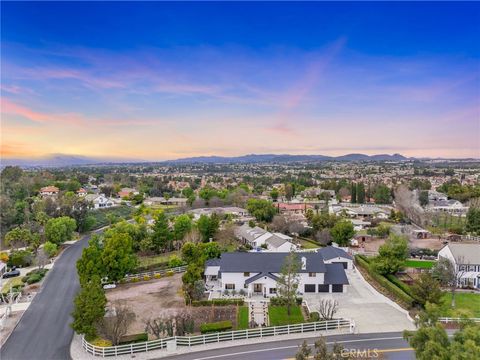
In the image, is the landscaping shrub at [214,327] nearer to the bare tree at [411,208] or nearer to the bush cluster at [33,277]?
the bush cluster at [33,277]

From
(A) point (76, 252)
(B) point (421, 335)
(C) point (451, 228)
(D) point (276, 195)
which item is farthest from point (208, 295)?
(D) point (276, 195)

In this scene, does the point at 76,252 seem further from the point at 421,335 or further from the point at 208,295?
the point at 421,335

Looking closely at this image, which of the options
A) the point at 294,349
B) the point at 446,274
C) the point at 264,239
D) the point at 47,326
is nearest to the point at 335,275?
the point at 446,274

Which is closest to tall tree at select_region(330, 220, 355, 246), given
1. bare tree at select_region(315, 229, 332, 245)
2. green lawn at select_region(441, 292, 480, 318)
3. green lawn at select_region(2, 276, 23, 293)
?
bare tree at select_region(315, 229, 332, 245)

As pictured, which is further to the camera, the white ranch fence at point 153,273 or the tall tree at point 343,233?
the tall tree at point 343,233

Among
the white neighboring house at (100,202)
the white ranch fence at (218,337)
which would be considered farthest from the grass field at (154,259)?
the white neighboring house at (100,202)

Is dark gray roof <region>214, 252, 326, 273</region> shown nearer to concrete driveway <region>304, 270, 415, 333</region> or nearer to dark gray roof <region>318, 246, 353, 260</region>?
concrete driveway <region>304, 270, 415, 333</region>

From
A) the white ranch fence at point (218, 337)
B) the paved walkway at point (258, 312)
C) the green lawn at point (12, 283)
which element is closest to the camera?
the white ranch fence at point (218, 337)
